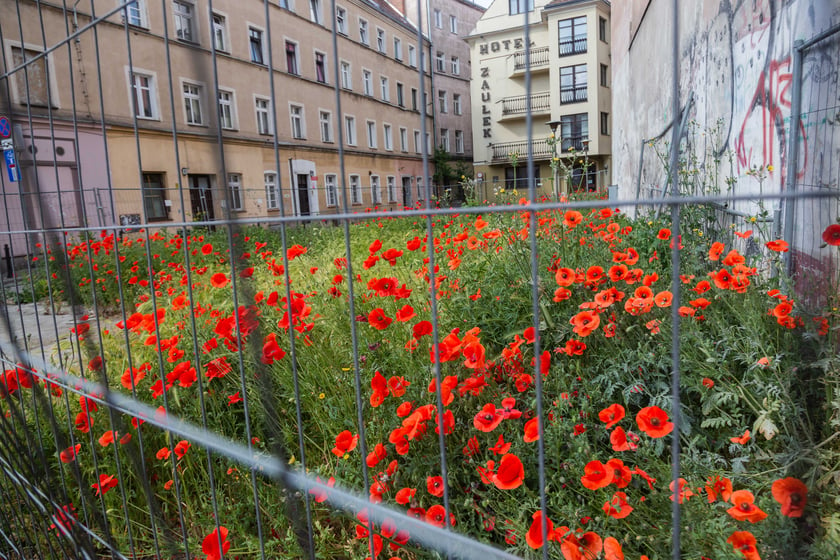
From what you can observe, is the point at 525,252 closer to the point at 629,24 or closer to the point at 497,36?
the point at 497,36

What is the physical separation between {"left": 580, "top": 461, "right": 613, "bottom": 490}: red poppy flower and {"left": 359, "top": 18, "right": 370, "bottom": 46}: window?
1018 mm

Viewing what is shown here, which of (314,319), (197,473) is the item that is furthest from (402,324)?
(197,473)

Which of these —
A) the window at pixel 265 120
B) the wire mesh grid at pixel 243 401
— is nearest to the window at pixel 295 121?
the window at pixel 265 120

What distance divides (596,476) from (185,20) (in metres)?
1.11

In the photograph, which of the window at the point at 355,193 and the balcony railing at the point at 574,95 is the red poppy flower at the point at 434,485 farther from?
the balcony railing at the point at 574,95

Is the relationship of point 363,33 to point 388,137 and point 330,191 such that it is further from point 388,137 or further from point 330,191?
point 330,191

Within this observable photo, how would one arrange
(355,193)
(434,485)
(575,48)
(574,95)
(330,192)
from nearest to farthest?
(434,485) → (330,192) → (355,193) → (575,48) → (574,95)

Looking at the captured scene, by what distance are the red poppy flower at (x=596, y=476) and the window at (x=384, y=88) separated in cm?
100

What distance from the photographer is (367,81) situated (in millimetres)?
1347

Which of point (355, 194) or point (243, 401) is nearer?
point (243, 401)

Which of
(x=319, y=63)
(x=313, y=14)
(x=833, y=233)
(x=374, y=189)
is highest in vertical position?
(x=319, y=63)

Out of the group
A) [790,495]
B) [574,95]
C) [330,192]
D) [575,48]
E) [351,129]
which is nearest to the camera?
[790,495]

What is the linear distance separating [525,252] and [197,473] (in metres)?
1.75

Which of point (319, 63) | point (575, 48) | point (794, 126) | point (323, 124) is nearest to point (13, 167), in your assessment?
point (319, 63)
